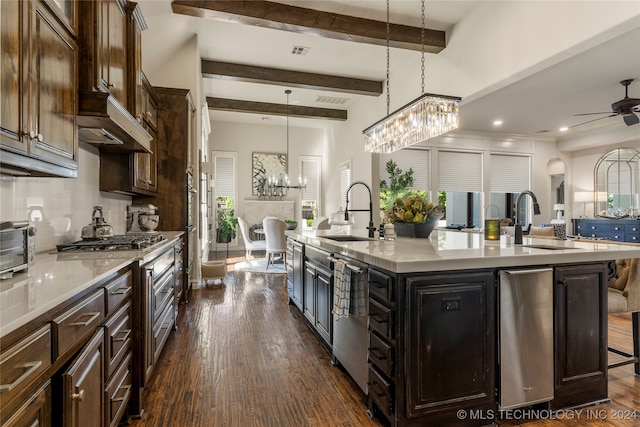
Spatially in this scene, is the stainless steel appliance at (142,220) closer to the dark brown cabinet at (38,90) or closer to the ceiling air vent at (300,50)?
the dark brown cabinet at (38,90)

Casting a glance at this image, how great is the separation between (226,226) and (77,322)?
25.9 ft

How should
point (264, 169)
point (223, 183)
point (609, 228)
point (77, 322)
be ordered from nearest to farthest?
point (77, 322) < point (609, 228) < point (223, 183) < point (264, 169)

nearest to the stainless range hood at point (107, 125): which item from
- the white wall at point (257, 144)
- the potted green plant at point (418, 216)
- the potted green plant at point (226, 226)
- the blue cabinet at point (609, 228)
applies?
the potted green plant at point (418, 216)

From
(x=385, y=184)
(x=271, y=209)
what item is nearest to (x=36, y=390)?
(x=385, y=184)

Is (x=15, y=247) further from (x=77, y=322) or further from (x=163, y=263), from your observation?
(x=163, y=263)

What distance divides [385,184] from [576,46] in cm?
434

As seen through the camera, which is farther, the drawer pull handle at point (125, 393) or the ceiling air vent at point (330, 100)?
the ceiling air vent at point (330, 100)

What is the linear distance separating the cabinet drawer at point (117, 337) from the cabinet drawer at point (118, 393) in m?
0.05

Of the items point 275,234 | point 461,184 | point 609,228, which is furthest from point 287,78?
point 609,228

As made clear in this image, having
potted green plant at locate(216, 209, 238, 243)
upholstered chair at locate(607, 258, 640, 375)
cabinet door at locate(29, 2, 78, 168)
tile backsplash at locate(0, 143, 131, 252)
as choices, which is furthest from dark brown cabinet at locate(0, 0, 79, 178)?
potted green plant at locate(216, 209, 238, 243)

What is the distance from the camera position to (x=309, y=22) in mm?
4125

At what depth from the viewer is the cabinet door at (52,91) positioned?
1398 millimetres

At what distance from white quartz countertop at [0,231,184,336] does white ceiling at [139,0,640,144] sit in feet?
9.60

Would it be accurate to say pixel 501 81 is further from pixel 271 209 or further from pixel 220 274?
pixel 271 209
